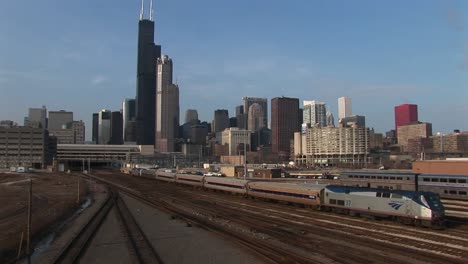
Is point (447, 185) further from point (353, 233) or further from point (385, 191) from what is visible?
point (353, 233)

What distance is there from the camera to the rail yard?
26.8m

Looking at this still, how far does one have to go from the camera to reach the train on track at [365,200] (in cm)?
3725

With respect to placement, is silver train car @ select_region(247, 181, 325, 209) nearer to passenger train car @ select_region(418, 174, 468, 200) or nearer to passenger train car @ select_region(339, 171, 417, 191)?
passenger train car @ select_region(339, 171, 417, 191)

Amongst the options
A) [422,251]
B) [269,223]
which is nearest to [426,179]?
[269,223]

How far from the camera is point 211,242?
105 ft

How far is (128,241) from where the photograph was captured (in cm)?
3328

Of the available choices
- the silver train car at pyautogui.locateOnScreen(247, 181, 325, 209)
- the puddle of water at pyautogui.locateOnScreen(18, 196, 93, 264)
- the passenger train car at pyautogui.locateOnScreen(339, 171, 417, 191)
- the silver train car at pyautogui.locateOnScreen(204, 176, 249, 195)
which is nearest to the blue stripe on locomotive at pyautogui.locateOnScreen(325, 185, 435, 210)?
the silver train car at pyautogui.locateOnScreen(247, 181, 325, 209)

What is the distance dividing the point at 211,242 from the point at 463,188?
38.0 metres

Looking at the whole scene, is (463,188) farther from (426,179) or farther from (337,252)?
(337,252)

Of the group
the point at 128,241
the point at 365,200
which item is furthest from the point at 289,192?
the point at 128,241

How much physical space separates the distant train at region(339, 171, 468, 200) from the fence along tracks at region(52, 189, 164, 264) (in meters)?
36.6

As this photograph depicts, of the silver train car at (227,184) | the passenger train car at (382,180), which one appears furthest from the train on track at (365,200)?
the passenger train car at (382,180)

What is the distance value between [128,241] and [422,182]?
4254 centimetres

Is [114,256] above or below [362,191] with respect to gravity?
below
